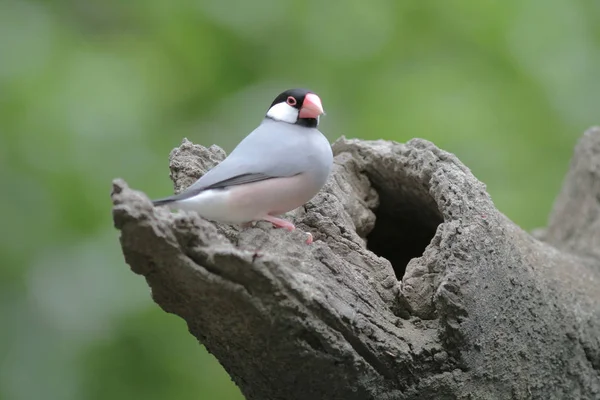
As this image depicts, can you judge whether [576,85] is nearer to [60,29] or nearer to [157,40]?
[157,40]

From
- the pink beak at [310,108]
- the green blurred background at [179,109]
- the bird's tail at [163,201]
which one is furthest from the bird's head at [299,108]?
the green blurred background at [179,109]

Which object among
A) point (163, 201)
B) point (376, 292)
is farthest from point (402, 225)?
point (163, 201)

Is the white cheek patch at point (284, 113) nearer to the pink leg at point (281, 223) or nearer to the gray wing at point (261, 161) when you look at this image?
the gray wing at point (261, 161)

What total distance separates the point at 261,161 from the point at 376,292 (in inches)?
14.5

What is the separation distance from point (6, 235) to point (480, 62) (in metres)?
1.99

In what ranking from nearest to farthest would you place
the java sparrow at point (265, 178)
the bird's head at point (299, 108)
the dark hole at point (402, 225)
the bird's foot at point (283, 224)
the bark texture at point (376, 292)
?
the bark texture at point (376, 292) < the java sparrow at point (265, 178) < the bird's foot at point (283, 224) < the bird's head at point (299, 108) < the dark hole at point (402, 225)

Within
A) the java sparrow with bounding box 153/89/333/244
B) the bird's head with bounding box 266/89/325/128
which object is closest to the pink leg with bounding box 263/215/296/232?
the java sparrow with bounding box 153/89/333/244

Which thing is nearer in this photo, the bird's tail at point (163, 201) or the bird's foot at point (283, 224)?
the bird's tail at point (163, 201)

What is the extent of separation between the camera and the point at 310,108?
1.50 m

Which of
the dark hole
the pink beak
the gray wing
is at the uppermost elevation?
the pink beak

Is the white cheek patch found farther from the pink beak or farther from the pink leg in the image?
the pink leg

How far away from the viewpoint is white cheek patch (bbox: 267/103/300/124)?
1.53 metres

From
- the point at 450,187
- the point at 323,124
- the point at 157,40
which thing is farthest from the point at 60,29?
the point at 450,187

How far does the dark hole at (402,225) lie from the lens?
1876 mm
